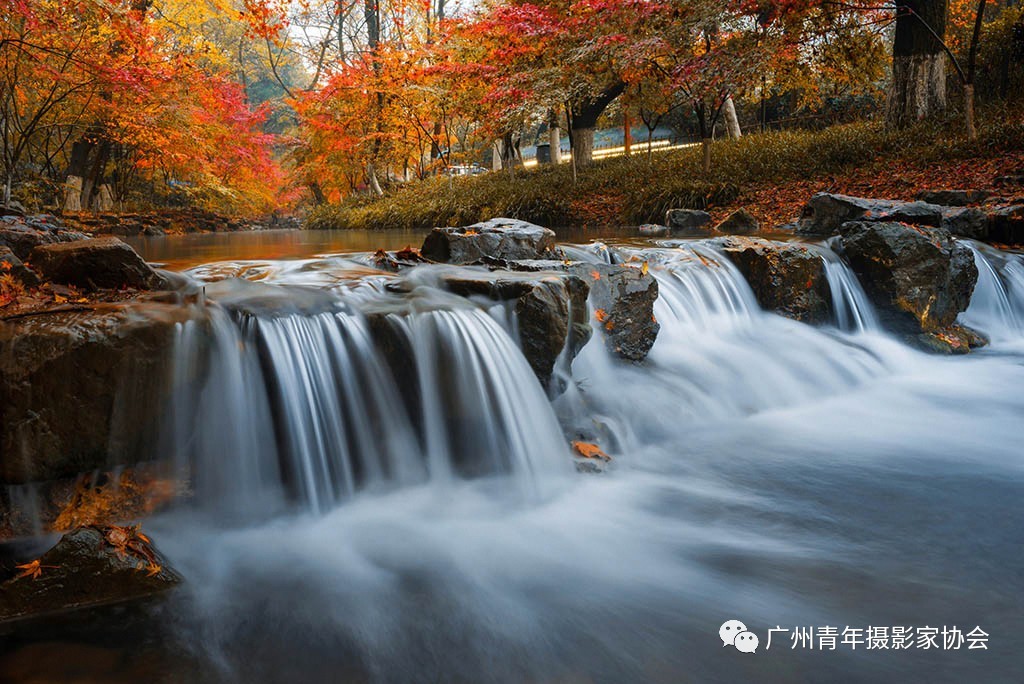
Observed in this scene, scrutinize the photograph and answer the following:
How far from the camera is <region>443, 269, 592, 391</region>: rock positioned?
170 inches

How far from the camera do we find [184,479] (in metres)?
3.19

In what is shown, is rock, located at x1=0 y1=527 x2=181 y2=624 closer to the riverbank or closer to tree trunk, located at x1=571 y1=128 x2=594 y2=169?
the riverbank

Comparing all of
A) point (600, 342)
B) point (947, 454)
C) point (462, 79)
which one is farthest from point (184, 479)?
point (462, 79)

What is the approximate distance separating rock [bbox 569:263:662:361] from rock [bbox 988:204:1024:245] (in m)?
5.75

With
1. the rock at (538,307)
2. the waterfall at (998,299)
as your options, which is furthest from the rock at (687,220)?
the rock at (538,307)

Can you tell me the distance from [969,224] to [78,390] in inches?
378

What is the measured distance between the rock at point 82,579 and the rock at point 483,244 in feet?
12.2

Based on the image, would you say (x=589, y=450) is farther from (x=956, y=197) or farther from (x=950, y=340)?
(x=956, y=197)

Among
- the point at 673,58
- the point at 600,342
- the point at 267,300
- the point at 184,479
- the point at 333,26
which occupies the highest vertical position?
the point at 333,26

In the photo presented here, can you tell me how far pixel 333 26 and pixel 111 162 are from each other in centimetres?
1441

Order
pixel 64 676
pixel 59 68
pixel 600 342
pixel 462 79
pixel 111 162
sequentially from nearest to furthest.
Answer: pixel 64 676
pixel 600 342
pixel 59 68
pixel 462 79
pixel 111 162

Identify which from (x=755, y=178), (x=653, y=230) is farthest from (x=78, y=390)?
(x=755, y=178)

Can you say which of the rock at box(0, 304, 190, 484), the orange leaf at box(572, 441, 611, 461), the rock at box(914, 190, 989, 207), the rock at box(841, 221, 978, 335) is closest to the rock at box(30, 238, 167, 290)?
the rock at box(0, 304, 190, 484)

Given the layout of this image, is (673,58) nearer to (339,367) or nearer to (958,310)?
(958,310)
